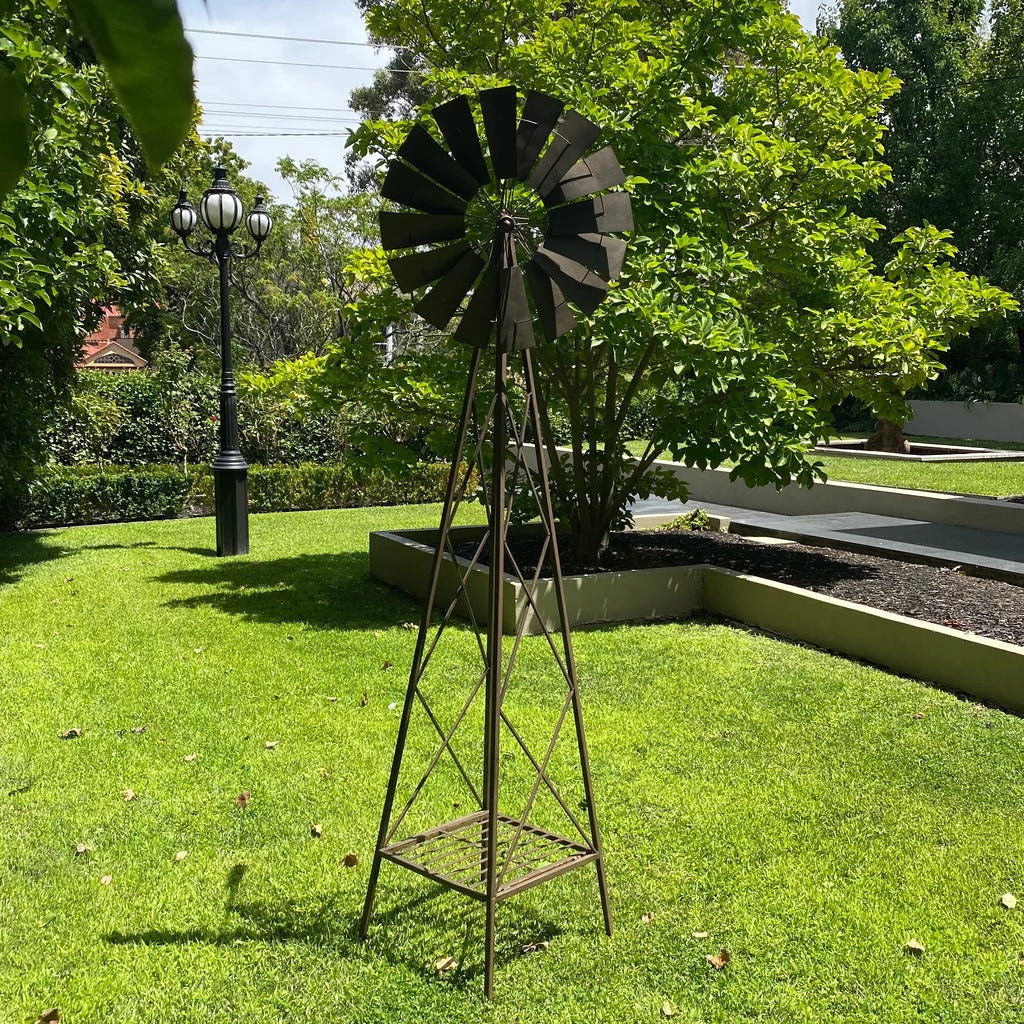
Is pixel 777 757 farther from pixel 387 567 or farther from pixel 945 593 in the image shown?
pixel 387 567

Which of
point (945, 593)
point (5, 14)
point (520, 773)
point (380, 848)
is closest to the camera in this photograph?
point (5, 14)

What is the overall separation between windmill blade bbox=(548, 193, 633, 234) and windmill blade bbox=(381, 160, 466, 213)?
351 mm

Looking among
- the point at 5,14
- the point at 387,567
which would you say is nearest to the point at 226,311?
the point at 387,567

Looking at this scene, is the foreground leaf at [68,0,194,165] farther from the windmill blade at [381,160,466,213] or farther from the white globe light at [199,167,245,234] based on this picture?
the white globe light at [199,167,245,234]

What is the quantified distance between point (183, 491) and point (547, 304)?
12.4 m

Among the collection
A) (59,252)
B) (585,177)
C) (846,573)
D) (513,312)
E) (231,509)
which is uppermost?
(59,252)

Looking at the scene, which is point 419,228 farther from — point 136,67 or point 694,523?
point 694,523

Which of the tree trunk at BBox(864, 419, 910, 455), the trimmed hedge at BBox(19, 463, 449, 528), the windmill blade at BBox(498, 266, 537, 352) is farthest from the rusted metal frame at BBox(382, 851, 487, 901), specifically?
the tree trunk at BBox(864, 419, 910, 455)

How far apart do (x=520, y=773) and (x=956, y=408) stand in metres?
22.5

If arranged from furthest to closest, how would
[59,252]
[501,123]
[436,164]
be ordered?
[59,252] → [436,164] → [501,123]

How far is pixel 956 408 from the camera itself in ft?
82.6

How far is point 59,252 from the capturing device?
9109 mm

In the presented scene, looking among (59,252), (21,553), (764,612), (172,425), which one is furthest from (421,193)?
(172,425)

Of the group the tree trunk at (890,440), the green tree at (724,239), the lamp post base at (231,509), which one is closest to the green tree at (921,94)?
the tree trunk at (890,440)
